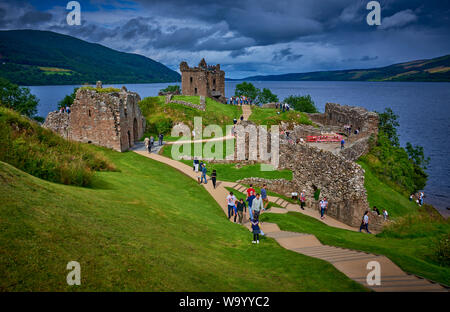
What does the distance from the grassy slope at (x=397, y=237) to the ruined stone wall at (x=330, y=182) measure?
3.38 meters

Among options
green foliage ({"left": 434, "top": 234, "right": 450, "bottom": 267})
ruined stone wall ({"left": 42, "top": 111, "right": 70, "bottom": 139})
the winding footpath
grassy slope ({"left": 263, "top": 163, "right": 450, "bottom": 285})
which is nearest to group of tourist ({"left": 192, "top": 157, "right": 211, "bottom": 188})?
the winding footpath

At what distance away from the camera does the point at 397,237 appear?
62.5 ft

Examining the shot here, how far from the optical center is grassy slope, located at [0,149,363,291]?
6.78m

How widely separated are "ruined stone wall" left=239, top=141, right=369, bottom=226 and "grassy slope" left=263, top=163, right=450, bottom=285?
11.1 ft

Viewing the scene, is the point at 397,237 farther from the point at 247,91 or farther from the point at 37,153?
the point at 247,91

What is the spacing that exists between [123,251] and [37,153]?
905 cm

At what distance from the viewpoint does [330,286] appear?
8430mm

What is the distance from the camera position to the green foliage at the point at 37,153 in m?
13.4

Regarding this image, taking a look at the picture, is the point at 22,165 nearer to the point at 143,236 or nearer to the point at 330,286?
the point at 143,236

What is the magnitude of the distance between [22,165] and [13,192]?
501cm

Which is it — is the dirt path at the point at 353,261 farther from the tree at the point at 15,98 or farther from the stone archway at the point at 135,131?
the tree at the point at 15,98

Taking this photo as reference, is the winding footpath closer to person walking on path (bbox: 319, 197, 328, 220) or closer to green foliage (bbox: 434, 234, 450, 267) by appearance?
green foliage (bbox: 434, 234, 450, 267)

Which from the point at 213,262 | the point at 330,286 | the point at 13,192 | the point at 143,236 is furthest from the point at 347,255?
the point at 13,192

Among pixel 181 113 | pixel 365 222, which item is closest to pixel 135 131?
pixel 181 113
